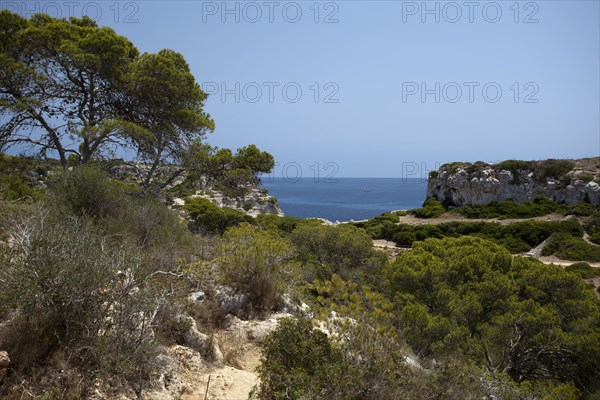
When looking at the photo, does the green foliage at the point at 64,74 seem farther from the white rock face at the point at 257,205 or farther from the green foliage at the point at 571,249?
the green foliage at the point at 571,249

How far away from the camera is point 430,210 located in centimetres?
4650

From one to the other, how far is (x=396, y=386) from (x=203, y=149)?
36.8ft

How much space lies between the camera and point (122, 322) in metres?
4.12

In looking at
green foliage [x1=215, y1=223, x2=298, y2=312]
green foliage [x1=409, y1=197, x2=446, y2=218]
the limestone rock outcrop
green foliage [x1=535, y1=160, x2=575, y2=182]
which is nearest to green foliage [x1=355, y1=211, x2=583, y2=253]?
green foliage [x1=409, y1=197, x2=446, y2=218]

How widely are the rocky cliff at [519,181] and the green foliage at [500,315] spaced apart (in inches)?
1508

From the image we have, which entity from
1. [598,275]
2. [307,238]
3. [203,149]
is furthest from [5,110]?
[598,275]

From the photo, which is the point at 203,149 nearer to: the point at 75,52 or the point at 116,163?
the point at 116,163

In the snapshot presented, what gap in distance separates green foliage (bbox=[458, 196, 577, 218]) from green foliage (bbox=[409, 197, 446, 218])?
2.27 metres

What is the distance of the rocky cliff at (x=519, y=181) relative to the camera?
43.8m

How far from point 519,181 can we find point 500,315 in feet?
139

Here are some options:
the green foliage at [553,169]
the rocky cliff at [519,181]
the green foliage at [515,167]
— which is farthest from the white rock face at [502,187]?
the green foliage at [553,169]

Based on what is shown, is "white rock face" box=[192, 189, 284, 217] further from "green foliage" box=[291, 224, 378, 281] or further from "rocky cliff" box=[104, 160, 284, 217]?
"green foliage" box=[291, 224, 378, 281]

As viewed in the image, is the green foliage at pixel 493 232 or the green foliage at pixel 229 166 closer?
the green foliage at pixel 229 166

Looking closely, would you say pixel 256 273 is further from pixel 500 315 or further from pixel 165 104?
pixel 165 104
